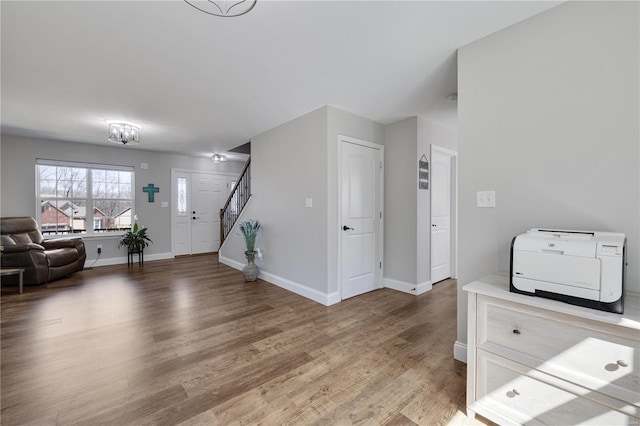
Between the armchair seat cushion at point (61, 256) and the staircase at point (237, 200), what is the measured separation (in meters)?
2.52

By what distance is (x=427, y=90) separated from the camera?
2814 mm

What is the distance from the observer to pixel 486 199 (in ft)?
6.45

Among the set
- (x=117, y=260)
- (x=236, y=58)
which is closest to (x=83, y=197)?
(x=117, y=260)

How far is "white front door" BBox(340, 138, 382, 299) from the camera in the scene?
345cm

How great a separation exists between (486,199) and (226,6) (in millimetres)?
2077

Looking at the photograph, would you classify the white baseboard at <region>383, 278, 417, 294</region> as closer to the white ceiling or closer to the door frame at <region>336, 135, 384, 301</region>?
the door frame at <region>336, 135, 384, 301</region>

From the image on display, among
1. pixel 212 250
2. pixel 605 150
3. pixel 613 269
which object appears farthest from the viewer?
pixel 212 250

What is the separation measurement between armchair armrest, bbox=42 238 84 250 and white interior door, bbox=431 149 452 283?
19.7ft

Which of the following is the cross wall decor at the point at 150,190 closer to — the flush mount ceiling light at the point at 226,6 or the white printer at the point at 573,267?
the flush mount ceiling light at the point at 226,6

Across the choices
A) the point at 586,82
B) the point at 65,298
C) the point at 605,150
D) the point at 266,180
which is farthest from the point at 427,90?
the point at 65,298

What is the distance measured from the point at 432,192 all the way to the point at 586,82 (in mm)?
2363

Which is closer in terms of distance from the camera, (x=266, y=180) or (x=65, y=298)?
(x=65, y=298)

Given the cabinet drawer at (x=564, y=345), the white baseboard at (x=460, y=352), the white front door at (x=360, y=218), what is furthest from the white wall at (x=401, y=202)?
the cabinet drawer at (x=564, y=345)

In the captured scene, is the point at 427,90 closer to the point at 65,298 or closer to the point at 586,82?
the point at 586,82
